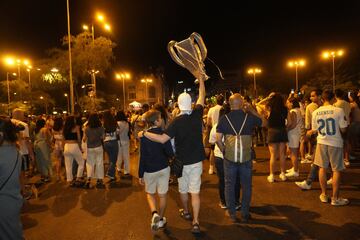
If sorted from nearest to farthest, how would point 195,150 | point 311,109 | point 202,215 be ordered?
point 195,150 < point 202,215 < point 311,109

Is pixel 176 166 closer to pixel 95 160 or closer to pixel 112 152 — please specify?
pixel 95 160

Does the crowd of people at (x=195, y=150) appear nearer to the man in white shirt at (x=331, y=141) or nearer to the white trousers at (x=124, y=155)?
the man in white shirt at (x=331, y=141)

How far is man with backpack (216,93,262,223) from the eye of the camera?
18.3 ft

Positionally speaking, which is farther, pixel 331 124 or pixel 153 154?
pixel 331 124

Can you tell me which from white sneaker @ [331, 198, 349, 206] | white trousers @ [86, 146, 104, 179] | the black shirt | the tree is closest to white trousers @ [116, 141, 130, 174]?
white trousers @ [86, 146, 104, 179]

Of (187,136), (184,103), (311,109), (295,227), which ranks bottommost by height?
(295,227)

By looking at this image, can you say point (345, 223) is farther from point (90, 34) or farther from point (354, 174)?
point (90, 34)

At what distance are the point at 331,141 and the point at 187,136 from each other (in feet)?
8.71

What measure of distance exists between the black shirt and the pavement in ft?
3.69

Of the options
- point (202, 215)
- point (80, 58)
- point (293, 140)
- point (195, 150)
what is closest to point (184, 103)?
point (195, 150)

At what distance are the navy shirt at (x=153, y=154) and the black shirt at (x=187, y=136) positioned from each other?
16cm

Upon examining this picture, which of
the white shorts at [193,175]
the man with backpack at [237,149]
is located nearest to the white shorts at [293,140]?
the man with backpack at [237,149]

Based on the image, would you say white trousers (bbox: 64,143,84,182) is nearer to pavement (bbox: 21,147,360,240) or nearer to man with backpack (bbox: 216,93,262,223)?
pavement (bbox: 21,147,360,240)

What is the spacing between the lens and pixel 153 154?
536 cm
